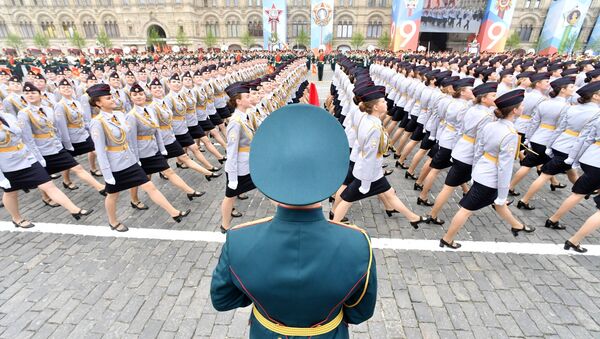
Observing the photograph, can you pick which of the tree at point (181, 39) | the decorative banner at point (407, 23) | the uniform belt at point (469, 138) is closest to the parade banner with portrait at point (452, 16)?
the decorative banner at point (407, 23)

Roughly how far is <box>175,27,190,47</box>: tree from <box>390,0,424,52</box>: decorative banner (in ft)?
114

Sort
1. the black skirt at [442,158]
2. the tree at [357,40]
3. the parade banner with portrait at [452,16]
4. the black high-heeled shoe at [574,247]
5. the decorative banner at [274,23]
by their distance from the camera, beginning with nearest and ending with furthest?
1. the black high-heeled shoe at [574,247]
2. the black skirt at [442,158]
3. the parade banner with portrait at [452,16]
4. the decorative banner at [274,23]
5. the tree at [357,40]

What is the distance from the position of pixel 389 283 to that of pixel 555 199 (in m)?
4.46

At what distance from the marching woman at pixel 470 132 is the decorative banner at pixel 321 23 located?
4521 centimetres

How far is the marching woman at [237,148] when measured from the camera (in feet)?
13.7

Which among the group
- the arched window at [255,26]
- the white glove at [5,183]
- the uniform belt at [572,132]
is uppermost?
the arched window at [255,26]

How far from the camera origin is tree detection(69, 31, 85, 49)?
48.4 m

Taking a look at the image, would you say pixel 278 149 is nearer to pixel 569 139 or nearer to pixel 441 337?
pixel 441 337

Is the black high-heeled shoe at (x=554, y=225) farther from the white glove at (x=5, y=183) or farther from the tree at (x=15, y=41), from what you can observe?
the tree at (x=15, y=41)

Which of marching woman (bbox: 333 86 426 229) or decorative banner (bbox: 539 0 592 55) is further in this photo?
decorative banner (bbox: 539 0 592 55)

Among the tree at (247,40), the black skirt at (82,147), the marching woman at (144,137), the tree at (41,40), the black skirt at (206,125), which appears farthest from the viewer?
the tree at (247,40)

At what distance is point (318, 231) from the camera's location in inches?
48.5

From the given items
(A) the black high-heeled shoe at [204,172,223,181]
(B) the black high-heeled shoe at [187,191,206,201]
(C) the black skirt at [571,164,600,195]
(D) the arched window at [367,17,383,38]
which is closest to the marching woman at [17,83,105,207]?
(B) the black high-heeled shoe at [187,191,206,201]

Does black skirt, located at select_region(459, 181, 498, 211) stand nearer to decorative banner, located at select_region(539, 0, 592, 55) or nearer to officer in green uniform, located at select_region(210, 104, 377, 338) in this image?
officer in green uniform, located at select_region(210, 104, 377, 338)
